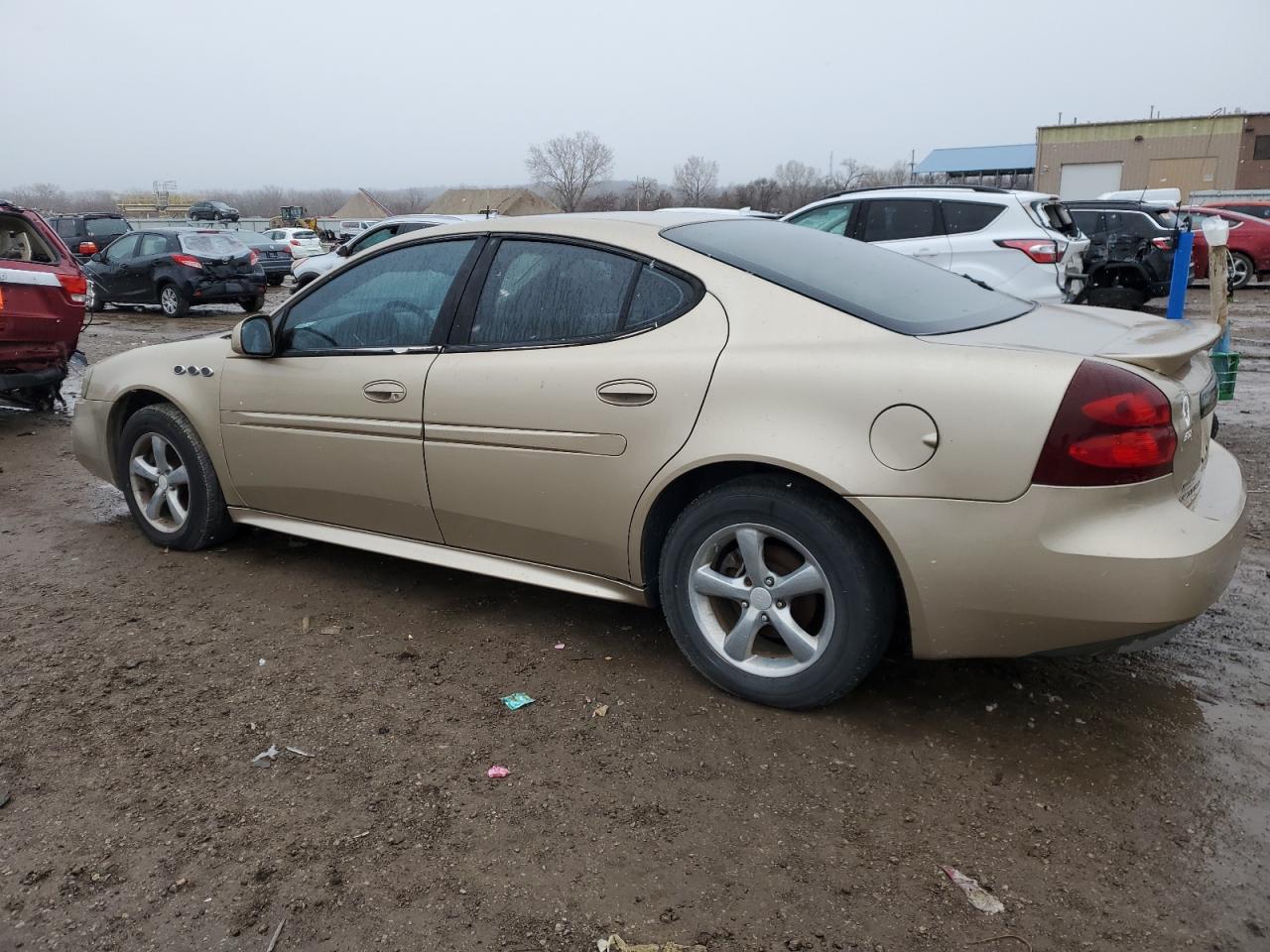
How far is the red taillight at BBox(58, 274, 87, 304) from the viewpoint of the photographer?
7804 millimetres

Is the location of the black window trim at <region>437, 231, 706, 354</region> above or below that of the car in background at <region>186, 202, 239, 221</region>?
below

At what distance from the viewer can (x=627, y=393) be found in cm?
314

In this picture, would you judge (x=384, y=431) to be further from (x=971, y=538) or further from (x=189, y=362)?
(x=971, y=538)

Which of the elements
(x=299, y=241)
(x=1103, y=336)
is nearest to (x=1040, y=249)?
(x=1103, y=336)

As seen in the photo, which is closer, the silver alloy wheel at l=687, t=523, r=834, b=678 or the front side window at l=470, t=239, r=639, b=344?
the silver alloy wheel at l=687, t=523, r=834, b=678

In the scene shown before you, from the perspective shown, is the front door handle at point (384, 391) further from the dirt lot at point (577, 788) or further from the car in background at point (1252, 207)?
the car in background at point (1252, 207)

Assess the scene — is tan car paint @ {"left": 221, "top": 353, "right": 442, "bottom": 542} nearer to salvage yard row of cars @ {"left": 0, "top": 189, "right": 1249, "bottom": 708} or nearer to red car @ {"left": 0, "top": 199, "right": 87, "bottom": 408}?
salvage yard row of cars @ {"left": 0, "top": 189, "right": 1249, "bottom": 708}

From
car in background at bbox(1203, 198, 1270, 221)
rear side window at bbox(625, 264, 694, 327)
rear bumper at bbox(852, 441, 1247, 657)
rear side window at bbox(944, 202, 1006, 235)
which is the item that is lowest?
rear bumper at bbox(852, 441, 1247, 657)

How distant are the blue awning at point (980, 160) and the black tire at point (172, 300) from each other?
5559 centimetres

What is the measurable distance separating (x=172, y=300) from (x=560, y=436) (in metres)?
15.2

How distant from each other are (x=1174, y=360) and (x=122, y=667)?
11.7 ft

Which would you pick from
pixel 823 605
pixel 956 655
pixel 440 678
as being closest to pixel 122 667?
pixel 440 678

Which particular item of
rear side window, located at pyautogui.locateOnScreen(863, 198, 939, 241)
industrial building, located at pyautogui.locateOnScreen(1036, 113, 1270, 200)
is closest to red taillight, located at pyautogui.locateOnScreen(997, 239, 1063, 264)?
rear side window, located at pyautogui.locateOnScreen(863, 198, 939, 241)

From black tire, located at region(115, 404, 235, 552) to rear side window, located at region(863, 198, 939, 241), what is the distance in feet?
23.4
